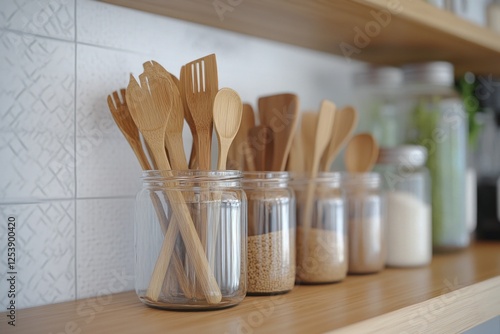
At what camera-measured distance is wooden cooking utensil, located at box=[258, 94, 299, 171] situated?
761 mm

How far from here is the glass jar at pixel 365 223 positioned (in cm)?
89

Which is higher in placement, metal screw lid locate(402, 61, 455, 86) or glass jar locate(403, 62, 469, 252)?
metal screw lid locate(402, 61, 455, 86)

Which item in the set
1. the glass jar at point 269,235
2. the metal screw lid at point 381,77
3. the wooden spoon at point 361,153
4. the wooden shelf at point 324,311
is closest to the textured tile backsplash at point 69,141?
the wooden shelf at point 324,311

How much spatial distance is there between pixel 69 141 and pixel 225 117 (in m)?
0.19

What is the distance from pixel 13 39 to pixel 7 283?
265 millimetres

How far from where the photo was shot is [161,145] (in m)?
0.65

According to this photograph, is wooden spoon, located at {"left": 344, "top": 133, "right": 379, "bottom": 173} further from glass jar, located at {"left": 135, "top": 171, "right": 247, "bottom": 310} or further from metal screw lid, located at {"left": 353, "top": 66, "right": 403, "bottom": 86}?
glass jar, located at {"left": 135, "top": 171, "right": 247, "bottom": 310}

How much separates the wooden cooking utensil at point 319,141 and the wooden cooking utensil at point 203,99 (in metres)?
0.19

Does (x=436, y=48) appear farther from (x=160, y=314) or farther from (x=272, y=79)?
(x=160, y=314)

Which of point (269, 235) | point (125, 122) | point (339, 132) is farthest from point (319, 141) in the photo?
point (125, 122)

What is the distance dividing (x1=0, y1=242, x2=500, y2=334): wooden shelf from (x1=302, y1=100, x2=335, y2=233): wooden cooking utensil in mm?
103

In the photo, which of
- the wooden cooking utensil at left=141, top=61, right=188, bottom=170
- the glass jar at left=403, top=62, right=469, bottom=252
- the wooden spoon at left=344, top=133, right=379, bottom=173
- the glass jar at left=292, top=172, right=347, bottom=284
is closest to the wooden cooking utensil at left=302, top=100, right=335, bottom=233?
the glass jar at left=292, top=172, right=347, bottom=284

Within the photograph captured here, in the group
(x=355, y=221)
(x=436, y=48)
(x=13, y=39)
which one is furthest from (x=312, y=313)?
(x=436, y=48)

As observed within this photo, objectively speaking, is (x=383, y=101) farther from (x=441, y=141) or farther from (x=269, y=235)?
(x=269, y=235)
